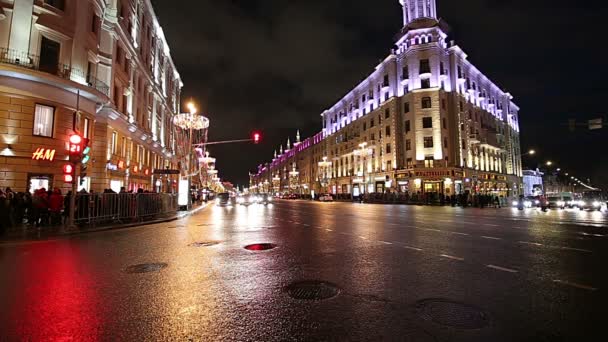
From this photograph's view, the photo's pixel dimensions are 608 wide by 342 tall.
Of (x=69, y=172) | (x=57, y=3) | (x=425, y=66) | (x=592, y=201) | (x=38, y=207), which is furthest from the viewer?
(x=425, y=66)

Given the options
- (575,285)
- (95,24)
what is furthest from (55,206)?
(575,285)

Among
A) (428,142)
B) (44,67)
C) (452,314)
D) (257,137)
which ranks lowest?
(452,314)

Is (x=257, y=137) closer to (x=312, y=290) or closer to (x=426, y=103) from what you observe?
(x=312, y=290)

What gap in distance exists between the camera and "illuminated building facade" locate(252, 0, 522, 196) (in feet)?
165

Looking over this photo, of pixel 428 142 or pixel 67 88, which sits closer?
pixel 67 88

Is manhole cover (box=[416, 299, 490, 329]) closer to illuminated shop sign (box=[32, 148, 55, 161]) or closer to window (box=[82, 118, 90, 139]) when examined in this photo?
illuminated shop sign (box=[32, 148, 55, 161])

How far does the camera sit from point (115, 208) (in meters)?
16.4

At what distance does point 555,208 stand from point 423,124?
22.7 m

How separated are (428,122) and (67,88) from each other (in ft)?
158

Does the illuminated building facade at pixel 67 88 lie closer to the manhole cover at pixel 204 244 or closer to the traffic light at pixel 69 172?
the traffic light at pixel 69 172

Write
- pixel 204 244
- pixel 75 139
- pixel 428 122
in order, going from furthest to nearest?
pixel 428 122 → pixel 75 139 → pixel 204 244

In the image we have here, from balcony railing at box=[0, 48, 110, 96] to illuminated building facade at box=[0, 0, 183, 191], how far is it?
0.15 feet

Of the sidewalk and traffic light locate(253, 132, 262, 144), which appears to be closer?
the sidewalk

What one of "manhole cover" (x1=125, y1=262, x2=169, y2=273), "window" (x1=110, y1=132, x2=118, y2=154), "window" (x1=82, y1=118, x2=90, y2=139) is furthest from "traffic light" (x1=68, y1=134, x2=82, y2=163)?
"window" (x1=110, y1=132, x2=118, y2=154)
